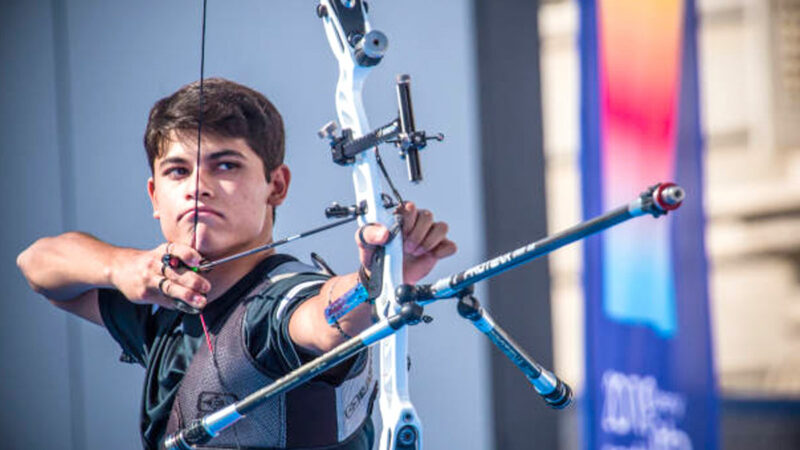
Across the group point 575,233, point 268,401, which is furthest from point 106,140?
point 575,233

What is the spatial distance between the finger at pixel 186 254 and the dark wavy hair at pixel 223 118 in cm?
21

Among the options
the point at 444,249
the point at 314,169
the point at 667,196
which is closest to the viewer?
the point at 667,196

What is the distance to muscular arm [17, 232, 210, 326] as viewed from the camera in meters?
1.29

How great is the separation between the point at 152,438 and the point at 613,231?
1293 mm

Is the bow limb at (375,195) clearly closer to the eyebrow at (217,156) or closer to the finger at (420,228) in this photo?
the finger at (420,228)

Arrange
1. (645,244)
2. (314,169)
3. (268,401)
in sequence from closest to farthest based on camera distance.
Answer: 1. (268,401)
2. (314,169)
3. (645,244)

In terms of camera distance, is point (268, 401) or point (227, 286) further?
point (227, 286)

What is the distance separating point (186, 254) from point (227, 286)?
0.15m

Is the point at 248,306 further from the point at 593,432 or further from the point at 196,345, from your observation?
the point at 593,432

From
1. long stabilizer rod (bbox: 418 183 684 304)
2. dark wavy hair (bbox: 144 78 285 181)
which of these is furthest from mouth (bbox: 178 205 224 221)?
long stabilizer rod (bbox: 418 183 684 304)

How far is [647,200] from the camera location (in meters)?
0.78

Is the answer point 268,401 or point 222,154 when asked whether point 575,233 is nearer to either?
point 268,401

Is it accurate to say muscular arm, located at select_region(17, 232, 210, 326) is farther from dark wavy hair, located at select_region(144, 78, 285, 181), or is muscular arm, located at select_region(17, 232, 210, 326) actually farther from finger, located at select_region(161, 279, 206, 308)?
dark wavy hair, located at select_region(144, 78, 285, 181)

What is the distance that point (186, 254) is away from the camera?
1.29m
